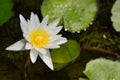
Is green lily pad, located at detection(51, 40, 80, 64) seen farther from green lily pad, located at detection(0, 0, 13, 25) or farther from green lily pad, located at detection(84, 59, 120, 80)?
green lily pad, located at detection(0, 0, 13, 25)

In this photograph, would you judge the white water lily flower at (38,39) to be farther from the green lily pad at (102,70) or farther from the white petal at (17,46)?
the green lily pad at (102,70)

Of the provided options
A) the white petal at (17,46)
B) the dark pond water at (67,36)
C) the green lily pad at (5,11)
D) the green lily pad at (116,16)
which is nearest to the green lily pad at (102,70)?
the dark pond water at (67,36)

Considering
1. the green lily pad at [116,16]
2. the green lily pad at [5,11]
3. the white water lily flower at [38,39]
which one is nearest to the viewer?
the white water lily flower at [38,39]

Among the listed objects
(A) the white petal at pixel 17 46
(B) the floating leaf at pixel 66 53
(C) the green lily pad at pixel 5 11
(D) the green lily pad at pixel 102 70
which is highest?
(C) the green lily pad at pixel 5 11

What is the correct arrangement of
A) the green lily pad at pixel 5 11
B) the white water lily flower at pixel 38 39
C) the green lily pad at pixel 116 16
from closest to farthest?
the white water lily flower at pixel 38 39, the green lily pad at pixel 5 11, the green lily pad at pixel 116 16

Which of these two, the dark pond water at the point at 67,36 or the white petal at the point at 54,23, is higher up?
the white petal at the point at 54,23

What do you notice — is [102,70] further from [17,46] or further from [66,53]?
[17,46]
